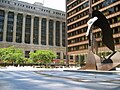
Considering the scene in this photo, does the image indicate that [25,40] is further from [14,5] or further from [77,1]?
[77,1]

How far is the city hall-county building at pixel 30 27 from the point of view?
89.5 metres

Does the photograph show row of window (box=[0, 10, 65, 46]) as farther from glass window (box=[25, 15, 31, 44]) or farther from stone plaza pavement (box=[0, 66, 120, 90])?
stone plaza pavement (box=[0, 66, 120, 90])

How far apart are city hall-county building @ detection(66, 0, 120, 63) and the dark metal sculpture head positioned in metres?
25.2

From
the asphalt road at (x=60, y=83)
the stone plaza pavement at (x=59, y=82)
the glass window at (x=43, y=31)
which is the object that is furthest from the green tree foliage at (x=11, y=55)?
the asphalt road at (x=60, y=83)

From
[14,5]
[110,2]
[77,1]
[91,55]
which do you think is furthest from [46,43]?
[91,55]

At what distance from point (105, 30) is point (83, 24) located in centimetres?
4023

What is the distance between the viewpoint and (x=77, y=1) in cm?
7538

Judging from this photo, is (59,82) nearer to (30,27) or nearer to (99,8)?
(99,8)

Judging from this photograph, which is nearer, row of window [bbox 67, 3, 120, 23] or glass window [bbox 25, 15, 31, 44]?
row of window [bbox 67, 3, 120, 23]

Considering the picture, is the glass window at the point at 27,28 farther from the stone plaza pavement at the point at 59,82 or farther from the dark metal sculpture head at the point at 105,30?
the stone plaza pavement at the point at 59,82

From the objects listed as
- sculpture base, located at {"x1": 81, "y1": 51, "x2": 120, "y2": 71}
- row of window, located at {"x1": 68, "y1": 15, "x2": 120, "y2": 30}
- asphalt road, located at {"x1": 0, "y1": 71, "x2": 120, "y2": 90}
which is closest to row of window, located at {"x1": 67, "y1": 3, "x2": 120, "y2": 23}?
row of window, located at {"x1": 68, "y1": 15, "x2": 120, "y2": 30}

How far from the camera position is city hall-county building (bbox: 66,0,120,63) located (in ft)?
178

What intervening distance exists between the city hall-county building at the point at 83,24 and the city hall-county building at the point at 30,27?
2379 centimetres

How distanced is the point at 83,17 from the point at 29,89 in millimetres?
61937
